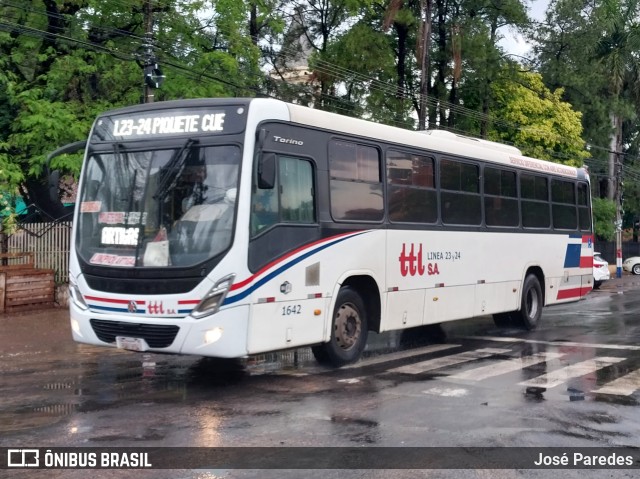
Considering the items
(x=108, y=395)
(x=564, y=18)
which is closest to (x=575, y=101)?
(x=564, y=18)

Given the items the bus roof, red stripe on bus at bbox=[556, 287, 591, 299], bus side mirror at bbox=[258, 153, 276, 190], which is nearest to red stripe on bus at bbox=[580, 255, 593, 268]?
red stripe on bus at bbox=[556, 287, 591, 299]

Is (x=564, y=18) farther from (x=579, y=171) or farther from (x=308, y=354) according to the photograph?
(x=308, y=354)

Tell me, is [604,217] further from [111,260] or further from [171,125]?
[111,260]

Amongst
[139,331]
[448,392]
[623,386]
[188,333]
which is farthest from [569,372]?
[139,331]

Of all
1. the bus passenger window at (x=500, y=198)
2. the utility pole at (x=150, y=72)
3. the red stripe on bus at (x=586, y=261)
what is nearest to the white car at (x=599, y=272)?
the red stripe on bus at (x=586, y=261)

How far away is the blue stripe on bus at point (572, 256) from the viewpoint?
57.1 feet

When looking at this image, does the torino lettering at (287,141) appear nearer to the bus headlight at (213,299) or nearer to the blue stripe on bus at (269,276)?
the blue stripe on bus at (269,276)

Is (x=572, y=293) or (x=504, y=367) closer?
(x=504, y=367)

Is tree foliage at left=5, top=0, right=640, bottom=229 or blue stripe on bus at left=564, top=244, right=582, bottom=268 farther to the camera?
tree foliage at left=5, top=0, right=640, bottom=229

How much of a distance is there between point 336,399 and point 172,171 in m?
3.26

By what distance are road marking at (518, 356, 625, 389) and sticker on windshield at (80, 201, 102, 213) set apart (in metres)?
5.66

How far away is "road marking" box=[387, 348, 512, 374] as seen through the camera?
433 inches

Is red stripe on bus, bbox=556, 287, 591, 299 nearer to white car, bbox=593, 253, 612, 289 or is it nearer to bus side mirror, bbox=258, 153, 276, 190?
bus side mirror, bbox=258, 153, 276, 190

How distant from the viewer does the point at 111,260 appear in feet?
31.0
